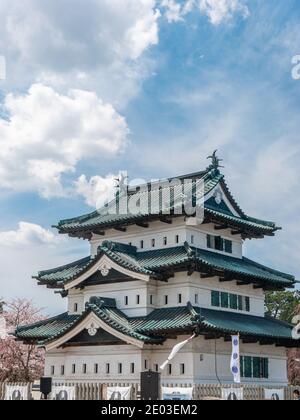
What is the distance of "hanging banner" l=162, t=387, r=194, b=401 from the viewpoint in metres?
26.3

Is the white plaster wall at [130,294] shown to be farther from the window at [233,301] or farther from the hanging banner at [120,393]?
the hanging banner at [120,393]

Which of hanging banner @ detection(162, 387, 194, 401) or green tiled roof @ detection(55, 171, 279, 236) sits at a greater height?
green tiled roof @ detection(55, 171, 279, 236)

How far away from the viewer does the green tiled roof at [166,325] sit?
33406mm

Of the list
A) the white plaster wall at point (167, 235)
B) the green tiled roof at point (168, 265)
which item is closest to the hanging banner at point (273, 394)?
the green tiled roof at point (168, 265)

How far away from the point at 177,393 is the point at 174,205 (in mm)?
13689

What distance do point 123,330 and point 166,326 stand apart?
2.46 metres

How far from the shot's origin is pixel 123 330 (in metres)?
34.0

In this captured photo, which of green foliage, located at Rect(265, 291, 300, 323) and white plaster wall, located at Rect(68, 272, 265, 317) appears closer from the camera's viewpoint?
white plaster wall, located at Rect(68, 272, 265, 317)

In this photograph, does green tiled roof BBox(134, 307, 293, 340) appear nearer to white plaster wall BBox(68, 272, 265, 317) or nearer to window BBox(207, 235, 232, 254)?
white plaster wall BBox(68, 272, 265, 317)

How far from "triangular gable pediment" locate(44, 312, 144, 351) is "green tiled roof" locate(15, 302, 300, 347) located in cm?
23

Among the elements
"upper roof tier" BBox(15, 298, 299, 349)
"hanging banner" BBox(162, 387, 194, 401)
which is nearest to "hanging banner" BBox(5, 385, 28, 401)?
"upper roof tier" BBox(15, 298, 299, 349)

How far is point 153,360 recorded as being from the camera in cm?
3569

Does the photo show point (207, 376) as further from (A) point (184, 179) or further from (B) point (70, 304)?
(A) point (184, 179)
